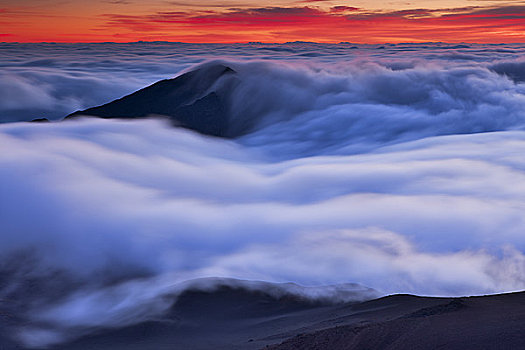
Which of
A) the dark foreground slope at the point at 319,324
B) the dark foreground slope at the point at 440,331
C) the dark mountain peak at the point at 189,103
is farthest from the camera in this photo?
the dark mountain peak at the point at 189,103

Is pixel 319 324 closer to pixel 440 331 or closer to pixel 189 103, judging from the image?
pixel 440 331

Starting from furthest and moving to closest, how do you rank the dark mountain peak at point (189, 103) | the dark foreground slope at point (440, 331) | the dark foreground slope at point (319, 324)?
the dark mountain peak at point (189, 103) → the dark foreground slope at point (319, 324) → the dark foreground slope at point (440, 331)

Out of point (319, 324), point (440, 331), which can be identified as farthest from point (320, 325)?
point (440, 331)

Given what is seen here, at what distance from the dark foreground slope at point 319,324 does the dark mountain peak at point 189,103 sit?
12919 mm

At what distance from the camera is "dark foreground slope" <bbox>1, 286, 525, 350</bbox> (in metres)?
2.67

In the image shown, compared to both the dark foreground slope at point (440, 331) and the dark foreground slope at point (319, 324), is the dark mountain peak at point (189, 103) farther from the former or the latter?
the dark foreground slope at point (440, 331)

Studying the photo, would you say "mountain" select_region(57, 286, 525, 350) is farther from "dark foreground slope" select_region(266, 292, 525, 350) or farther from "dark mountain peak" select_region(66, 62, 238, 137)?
"dark mountain peak" select_region(66, 62, 238, 137)

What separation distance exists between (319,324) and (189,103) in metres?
15.8

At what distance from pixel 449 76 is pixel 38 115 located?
21.3 metres

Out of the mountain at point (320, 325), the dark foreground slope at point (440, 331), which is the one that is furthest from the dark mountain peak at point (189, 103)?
the dark foreground slope at point (440, 331)

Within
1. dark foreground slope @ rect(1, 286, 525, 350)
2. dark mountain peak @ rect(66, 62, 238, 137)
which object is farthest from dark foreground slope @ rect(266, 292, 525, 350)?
dark mountain peak @ rect(66, 62, 238, 137)

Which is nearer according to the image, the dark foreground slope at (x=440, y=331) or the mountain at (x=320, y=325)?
the dark foreground slope at (x=440, y=331)

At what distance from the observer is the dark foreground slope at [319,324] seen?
8.77 ft

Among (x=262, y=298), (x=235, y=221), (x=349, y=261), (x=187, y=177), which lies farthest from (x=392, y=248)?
(x=187, y=177)
